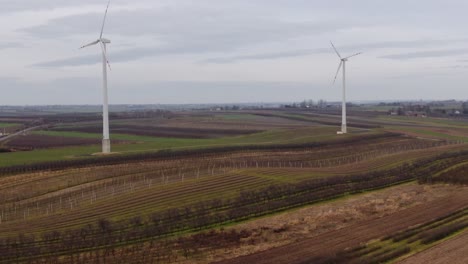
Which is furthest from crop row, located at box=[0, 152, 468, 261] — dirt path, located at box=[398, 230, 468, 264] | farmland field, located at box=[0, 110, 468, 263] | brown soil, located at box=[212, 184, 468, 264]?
dirt path, located at box=[398, 230, 468, 264]

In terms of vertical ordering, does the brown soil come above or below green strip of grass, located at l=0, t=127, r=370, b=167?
below

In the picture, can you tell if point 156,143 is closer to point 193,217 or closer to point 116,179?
point 116,179

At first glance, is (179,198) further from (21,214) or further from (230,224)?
(21,214)

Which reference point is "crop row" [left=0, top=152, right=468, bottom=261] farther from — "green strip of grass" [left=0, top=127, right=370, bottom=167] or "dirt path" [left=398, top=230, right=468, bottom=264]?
"green strip of grass" [left=0, top=127, right=370, bottom=167]

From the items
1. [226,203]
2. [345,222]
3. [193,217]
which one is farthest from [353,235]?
[226,203]

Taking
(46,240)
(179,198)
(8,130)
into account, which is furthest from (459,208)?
(8,130)

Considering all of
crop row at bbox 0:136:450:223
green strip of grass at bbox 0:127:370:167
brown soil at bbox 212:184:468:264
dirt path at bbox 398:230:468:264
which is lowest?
brown soil at bbox 212:184:468:264
